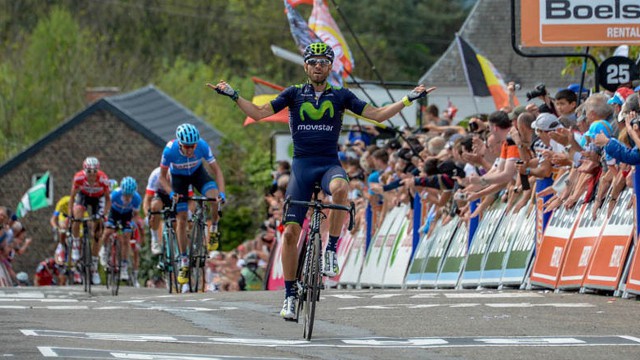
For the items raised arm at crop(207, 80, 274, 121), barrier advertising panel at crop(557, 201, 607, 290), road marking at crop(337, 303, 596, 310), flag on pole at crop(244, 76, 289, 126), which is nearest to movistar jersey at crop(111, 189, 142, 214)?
flag on pole at crop(244, 76, 289, 126)

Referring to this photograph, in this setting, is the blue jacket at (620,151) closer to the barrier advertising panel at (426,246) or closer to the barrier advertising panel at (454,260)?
the barrier advertising panel at (454,260)

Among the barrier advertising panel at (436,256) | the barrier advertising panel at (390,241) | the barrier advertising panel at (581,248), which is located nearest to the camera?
the barrier advertising panel at (581,248)

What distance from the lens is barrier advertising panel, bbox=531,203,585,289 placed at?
59.2 feet

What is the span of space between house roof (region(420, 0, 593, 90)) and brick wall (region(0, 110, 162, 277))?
71.1ft

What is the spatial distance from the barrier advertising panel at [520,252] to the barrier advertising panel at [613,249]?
2137 mm

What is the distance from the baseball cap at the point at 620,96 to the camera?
17.0m

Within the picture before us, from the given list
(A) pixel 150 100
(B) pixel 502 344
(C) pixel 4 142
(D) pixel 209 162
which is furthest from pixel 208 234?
(C) pixel 4 142

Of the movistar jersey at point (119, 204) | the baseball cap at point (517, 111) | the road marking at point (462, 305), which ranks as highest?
the baseball cap at point (517, 111)

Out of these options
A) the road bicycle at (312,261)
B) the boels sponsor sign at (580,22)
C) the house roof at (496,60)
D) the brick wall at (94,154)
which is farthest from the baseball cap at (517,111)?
the brick wall at (94,154)

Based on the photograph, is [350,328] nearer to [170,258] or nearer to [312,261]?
[312,261]

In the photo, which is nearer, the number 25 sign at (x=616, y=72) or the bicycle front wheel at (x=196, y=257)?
the number 25 sign at (x=616, y=72)

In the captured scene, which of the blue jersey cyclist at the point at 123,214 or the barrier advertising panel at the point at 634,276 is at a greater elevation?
the blue jersey cyclist at the point at 123,214

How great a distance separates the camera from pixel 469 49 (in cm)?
2919

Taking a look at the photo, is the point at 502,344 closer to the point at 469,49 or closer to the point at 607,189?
the point at 607,189
